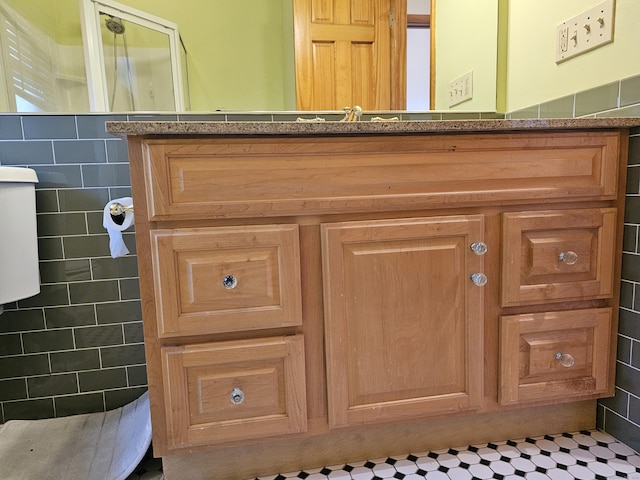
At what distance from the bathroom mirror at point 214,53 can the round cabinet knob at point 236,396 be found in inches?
37.5

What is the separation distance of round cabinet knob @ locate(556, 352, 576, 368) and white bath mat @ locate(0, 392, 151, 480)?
1.08 m

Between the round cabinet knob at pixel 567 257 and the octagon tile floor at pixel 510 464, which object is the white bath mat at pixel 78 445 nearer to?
the octagon tile floor at pixel 510 464

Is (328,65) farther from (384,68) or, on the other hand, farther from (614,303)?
(614,303)

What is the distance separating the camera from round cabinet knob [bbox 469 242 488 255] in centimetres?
88

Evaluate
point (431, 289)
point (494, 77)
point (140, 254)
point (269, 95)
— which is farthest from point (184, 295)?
point (494, 77)

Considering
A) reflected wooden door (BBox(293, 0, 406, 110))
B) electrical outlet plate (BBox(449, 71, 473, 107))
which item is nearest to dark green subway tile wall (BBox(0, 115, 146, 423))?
reflected wooden door (BBox(293, 0, 406, 110))

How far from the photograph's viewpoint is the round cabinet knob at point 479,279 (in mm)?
885

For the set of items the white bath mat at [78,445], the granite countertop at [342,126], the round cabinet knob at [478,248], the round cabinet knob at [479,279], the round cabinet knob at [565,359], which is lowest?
the white bath mat at [78,445]

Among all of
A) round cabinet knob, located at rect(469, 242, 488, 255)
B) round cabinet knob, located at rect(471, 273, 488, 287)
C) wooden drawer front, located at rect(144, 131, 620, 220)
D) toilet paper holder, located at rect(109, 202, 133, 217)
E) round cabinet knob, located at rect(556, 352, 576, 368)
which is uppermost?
wooden drawer front, located at rect(144, 131, 620, 220)

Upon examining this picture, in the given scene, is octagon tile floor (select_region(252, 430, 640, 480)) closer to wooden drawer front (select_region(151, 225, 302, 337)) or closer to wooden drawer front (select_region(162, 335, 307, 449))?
wooden drawer front (select_region(162, 335, 307, 449))

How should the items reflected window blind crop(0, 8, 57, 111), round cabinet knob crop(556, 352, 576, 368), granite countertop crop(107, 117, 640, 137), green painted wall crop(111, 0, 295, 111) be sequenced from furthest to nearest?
green painted wall crop(111, 0, 295, 111) < reflected window blind crop(0, 8, 57, 111) < round cabinet knob crop(556, 352, 576, 368) < granite countertop crop(107, 117, 640, 137)

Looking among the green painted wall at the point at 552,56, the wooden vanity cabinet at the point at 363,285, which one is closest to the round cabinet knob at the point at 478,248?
the wooden vanity cabinet at the point at 363,285

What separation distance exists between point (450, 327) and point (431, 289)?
0.11 metres

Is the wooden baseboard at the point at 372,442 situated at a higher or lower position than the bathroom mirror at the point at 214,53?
→ lower
